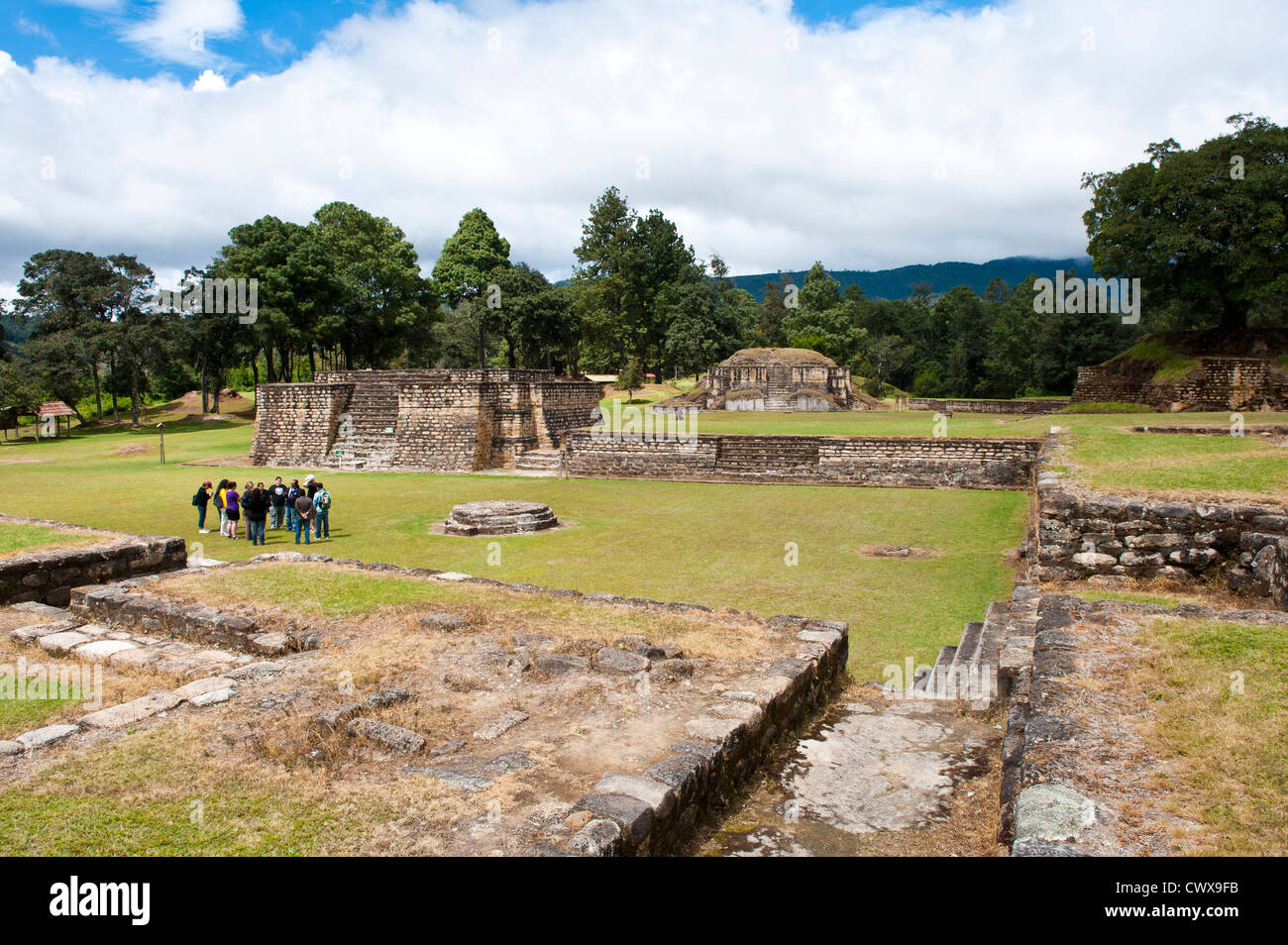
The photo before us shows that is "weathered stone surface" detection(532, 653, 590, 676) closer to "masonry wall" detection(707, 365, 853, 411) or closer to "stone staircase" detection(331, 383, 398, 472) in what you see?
"stone staircase" detection(331, 383, 398, 472)

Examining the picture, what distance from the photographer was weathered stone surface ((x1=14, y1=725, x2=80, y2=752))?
3689 mm

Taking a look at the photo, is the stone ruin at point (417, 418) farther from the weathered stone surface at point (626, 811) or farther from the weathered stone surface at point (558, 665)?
the weathered stone surface at point (626, 811)

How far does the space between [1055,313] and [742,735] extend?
153ft

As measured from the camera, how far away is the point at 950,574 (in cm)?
940

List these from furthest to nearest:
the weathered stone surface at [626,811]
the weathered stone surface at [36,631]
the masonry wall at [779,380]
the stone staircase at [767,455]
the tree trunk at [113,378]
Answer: the masonry wall at [779,380] → the tree trunk at [113,378] → the stone staircase at [767,455] → the weathered stone surface at [36,631] → the weathered stone surface at [626,811]

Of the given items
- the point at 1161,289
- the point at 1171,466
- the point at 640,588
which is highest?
the point at 1161,289

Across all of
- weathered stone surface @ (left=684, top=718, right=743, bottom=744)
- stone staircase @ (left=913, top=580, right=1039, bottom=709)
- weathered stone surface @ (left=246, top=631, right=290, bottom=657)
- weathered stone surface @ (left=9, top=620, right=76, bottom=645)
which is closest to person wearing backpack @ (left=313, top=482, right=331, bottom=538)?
weathered stone surface @ (left=9, top=620, right=76, bottom=645)

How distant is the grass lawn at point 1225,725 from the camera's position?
8.65ft

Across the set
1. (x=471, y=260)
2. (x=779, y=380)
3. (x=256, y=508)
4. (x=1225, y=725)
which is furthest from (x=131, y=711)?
(x=471, y=260)

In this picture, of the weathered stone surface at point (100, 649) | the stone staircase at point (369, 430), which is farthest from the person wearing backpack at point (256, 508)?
Answer: the stone staircase at point (369, 430)

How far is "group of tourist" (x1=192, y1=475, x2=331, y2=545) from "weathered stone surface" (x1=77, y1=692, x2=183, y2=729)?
8117 millimetres

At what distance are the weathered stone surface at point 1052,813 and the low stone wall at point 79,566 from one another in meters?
8.00
